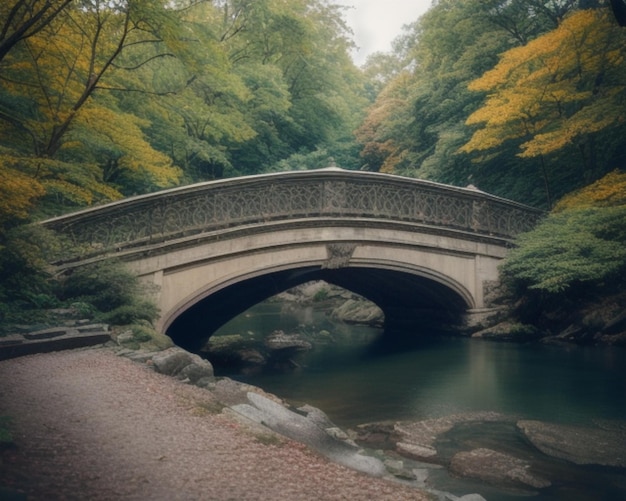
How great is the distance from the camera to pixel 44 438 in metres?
3.80

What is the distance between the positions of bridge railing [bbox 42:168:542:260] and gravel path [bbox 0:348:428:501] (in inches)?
190

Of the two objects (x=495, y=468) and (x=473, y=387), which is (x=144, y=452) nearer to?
(x=495, y=468)

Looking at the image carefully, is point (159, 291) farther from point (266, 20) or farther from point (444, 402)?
point (266, 20)

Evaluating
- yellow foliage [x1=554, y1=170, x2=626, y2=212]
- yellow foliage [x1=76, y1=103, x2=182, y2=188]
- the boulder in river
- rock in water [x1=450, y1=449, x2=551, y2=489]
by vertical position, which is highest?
yellow foliage [x1=76, y1=103, x2=182, y2=188]

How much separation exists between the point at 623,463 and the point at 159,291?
338 inches

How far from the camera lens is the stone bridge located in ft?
34.5

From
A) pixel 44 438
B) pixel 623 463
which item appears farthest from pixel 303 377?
pixel 44 438

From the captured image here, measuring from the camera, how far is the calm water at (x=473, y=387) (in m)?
6.70

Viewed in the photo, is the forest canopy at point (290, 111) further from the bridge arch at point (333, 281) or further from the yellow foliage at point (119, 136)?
the bridge arch at point (333, 281)

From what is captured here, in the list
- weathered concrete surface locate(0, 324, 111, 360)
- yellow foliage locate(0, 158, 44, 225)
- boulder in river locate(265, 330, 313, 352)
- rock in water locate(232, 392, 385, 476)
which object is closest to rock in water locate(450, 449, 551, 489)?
rock in water locate(232, 392, 385, 476)

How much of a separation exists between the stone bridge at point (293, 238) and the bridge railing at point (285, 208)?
0.03 meters

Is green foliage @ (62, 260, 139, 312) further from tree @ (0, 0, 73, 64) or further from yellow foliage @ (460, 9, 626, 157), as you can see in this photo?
yellow foliage @ (460, 9, 626, 157)

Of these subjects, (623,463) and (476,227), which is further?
(476,227)

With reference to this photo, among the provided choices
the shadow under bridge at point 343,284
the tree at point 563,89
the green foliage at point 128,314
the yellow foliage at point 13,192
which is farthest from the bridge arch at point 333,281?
the tree at point 563,89
